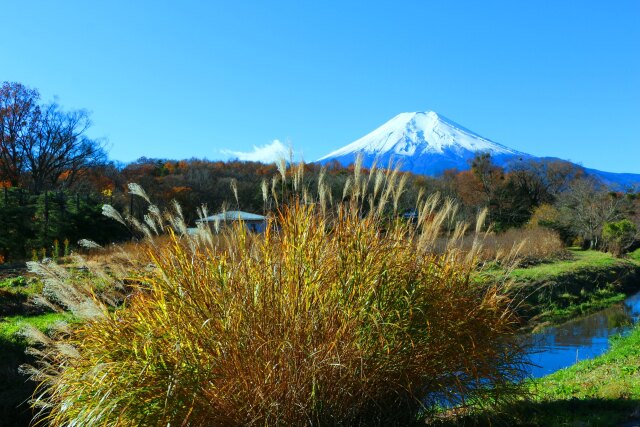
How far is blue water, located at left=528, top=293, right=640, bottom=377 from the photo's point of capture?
10.4m

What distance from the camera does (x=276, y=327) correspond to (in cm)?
370

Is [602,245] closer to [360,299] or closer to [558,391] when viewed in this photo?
[558,391]

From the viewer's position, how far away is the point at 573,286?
19.1 m

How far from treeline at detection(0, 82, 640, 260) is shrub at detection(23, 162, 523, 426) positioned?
49.5 ft

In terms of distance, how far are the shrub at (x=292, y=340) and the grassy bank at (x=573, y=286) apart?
33.8ft

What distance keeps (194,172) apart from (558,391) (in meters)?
40.3

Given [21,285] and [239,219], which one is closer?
[239,219]

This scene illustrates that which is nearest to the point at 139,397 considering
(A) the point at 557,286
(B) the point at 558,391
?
(B) the point at 558,391

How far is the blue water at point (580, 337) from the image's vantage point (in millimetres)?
10438

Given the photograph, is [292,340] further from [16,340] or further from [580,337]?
[580,337]

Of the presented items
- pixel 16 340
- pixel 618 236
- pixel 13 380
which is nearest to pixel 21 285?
pixel 16 340

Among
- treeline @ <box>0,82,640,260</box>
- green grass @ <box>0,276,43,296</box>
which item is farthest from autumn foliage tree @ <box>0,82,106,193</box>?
green grass @ <box>0,276,43,296</box>

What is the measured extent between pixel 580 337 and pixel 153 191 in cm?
2647

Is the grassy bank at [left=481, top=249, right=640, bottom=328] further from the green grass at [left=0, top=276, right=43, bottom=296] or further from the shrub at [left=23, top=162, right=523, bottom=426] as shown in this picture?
the green grass at [left=0, top=276, right=43, bottom=296]
